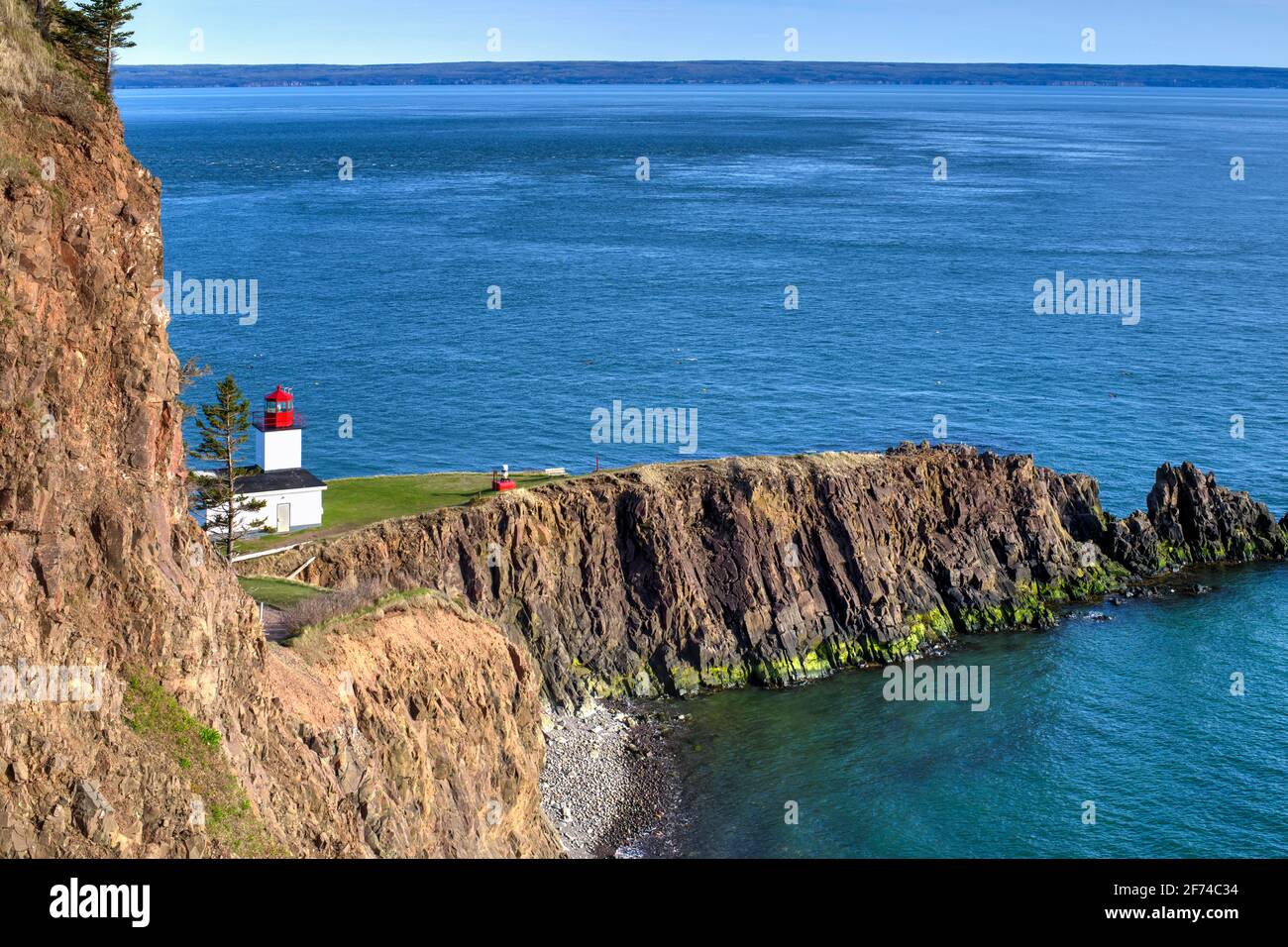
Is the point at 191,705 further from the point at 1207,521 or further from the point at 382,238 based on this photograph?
the point at 382,238

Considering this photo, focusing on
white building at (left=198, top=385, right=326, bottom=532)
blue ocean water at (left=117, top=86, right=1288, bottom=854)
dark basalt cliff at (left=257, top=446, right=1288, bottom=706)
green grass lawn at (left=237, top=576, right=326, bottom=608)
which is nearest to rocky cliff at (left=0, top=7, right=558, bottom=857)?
green grass lawn at (left=237, top=576, right=326, bottom=608)

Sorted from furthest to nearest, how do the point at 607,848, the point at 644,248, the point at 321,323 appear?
the point at 644,248 → the point at 321,323 → the point at 607,848

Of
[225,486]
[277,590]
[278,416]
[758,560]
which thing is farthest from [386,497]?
[277,590]

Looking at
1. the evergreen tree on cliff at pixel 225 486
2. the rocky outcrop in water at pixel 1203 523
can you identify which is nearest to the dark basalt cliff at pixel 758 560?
the rocky outcrop in water at pixel 1203 523

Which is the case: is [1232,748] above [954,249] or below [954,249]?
below

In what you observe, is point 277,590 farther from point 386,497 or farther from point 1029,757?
point 1029,757

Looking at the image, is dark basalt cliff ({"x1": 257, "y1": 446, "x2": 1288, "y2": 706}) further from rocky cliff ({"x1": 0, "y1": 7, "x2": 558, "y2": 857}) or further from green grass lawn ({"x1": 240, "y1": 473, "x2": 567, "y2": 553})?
rocky cliff ({"x1": 0, "y1": 7, "x2": 558, "y2": 857})

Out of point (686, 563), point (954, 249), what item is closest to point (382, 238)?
point (954, 249)
